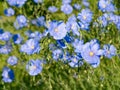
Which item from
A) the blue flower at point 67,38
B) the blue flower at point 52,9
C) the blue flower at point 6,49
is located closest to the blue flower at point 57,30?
→ the blue flower at point 67,38

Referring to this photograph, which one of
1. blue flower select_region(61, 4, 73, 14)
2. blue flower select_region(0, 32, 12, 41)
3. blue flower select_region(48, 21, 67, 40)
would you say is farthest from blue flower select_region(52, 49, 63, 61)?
blue flower select_region(61, 4, 73, 14)

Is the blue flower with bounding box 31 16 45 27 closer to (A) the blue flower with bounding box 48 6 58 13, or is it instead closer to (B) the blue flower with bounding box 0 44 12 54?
(A) the blue flower with bounding box 48 6 58 13

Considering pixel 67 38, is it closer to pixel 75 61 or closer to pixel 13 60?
pixel 75 61

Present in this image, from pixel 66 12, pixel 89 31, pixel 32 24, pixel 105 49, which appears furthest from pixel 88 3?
pixel 105 49

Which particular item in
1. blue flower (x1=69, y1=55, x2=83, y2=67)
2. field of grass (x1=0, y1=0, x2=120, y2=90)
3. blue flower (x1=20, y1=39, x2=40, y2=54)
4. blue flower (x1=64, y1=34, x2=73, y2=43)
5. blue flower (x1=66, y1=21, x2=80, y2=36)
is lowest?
Answer: field of grass (x1=0, y1=0, x2=120, y2=90)

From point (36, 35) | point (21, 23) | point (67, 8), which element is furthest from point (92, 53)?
point (67, 8)

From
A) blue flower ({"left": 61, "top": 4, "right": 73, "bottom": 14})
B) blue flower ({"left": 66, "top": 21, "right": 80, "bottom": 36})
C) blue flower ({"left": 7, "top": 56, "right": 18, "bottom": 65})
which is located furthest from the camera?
blue flower ({"left": 61, "top": 4, "right": 73, "bottom": 14})

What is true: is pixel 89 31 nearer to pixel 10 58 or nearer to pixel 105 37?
pixel 105 37
